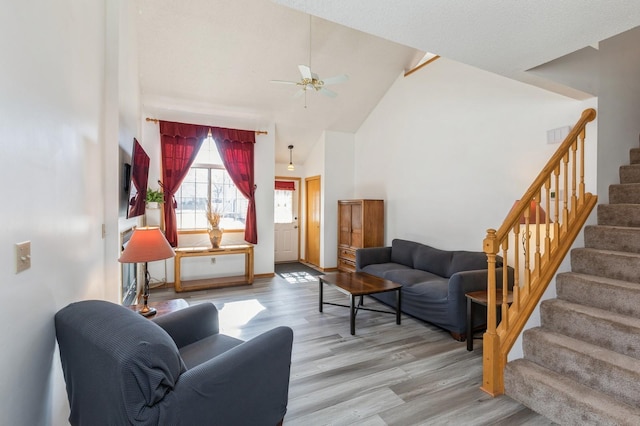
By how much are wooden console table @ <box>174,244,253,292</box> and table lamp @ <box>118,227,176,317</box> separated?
8.53 feet

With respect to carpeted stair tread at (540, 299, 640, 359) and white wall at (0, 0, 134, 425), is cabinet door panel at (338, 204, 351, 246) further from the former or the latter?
white wall at (0, 0, 134, 425)

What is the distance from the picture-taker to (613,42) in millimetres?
2898

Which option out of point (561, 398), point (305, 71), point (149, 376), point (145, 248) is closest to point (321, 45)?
point (305, 71)

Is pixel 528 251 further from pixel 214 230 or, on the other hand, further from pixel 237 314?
pixel 214 230

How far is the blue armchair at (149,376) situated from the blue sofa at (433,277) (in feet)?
7.10

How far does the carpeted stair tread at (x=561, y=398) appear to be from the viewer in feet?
5.58

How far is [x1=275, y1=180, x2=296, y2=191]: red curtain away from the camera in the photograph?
→ 23.9 ft

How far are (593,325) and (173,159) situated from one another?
5.63 meters

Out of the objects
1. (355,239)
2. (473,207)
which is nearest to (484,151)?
(473,207)

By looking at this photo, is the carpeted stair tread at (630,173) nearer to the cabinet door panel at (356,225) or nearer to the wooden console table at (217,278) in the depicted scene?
the cabinet door panel at (356,225)

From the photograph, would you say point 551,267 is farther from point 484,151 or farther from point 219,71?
point 219,71

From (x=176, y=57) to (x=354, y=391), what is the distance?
4.69 meters

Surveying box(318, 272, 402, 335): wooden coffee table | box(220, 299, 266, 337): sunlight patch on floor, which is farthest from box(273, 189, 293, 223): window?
box(318, 272, 402, 335): wooden coffee table

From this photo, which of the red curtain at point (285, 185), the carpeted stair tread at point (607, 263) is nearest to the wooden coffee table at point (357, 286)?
the carpeted stair tread at point (607, 263)
